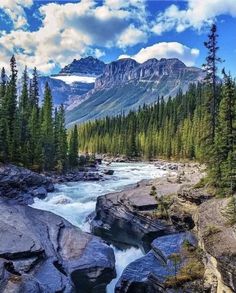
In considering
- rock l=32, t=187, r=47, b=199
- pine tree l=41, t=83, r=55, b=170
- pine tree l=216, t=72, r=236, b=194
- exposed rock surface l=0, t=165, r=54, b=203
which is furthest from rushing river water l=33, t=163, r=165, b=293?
pine tree l=41, t=83, r=55, b=170

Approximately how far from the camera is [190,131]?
393ft

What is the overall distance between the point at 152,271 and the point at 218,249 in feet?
15.1

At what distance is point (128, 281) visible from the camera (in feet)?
71.3

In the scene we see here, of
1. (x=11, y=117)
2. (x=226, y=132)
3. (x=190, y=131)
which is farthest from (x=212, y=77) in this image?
(x=190, y=131)

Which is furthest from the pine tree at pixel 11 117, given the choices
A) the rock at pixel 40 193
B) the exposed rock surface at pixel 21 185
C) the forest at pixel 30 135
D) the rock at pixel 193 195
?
the rock at pixel 193 195

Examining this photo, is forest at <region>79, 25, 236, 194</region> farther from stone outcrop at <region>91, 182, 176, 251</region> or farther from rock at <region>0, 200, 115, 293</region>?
rock at <region>0, 200, 115, 293</region>

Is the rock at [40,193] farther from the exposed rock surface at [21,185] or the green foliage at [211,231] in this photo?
the green foliage at [211,231]

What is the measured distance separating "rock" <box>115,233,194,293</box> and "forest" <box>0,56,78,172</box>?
3272 centimetres

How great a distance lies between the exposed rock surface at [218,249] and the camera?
17.3 metres

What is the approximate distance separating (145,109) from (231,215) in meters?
160

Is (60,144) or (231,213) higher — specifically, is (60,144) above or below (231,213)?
above

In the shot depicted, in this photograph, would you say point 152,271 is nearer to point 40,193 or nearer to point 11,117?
point 40,193

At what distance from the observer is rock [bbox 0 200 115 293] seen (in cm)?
2006

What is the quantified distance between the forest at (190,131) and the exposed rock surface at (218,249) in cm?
527
